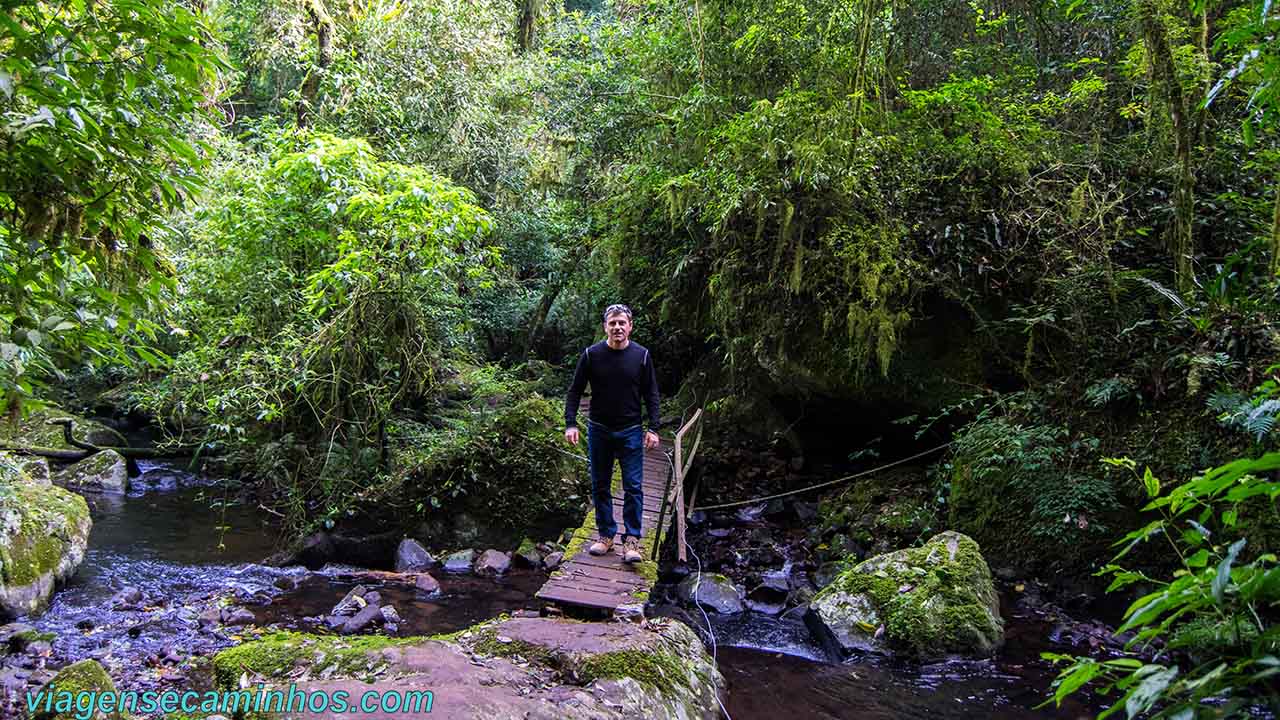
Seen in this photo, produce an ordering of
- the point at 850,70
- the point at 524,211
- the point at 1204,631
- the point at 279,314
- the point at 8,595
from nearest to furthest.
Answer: the point at 1204,631
the point at 8,595
the point at 850,70
the point at 279,314
the point at 524,211

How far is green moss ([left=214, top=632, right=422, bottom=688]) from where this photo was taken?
3664 mm

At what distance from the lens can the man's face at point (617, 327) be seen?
580 centimetres

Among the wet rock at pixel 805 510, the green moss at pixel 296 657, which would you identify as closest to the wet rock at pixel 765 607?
the wet rock at pixel 805 510

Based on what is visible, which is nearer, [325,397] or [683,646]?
[683,646]

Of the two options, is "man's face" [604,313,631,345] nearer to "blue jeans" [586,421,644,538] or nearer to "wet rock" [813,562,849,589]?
"blue jeans" [586,421,644,538]

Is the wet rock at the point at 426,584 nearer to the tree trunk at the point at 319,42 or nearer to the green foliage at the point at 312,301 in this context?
the green foliage at the point at 312,301

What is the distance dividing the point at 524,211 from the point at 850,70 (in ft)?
29.2

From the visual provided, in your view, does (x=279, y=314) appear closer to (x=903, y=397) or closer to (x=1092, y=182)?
(x=903, y=397)

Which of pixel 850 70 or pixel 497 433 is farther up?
pixel 850 70

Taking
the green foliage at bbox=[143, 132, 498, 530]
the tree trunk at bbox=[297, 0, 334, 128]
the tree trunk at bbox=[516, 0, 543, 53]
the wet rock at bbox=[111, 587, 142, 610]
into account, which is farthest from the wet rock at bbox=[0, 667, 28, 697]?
the tree trunk at bbox=[516, 0, 543, 53]

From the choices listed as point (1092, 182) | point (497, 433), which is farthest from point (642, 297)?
point (1092, 182)

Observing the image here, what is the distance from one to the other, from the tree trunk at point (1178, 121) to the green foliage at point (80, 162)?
25.0 feet

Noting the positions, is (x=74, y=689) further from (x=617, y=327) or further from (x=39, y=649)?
(x=617, y=327)

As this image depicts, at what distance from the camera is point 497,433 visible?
9.29m
